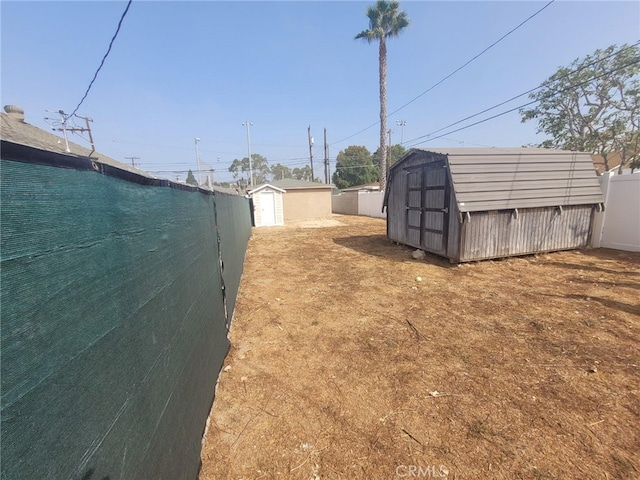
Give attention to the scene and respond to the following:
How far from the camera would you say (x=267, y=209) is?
1869cm

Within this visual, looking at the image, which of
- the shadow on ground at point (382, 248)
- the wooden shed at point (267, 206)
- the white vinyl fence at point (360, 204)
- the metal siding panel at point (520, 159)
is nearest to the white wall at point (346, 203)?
the white vinyl fence at point (360, 204)

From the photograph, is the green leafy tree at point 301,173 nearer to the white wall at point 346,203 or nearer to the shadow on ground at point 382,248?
the white wall at point 346,203

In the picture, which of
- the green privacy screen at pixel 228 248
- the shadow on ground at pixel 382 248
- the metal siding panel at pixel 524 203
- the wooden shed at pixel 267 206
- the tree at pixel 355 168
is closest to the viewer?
the green privacy screen at pixel 228 248

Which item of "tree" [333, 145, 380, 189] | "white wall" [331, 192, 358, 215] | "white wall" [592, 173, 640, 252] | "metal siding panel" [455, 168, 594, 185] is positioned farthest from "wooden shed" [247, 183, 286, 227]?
"tree" [333, 145, 380, 189]

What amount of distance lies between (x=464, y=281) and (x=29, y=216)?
6.21 metres

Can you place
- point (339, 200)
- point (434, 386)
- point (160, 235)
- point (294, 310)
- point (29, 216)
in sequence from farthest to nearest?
point (339, 200) → point (294, 310) → point (434, 386) → point (160, 235) → point (29, 216)

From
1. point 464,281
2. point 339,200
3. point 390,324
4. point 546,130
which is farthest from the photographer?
point 339,200

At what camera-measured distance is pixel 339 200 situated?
26.0m

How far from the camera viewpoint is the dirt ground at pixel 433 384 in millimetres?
1893

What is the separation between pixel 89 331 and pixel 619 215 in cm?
1087

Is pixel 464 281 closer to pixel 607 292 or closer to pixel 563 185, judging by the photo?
pixel 607 292

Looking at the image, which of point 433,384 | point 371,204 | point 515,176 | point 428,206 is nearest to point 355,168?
point 371,204

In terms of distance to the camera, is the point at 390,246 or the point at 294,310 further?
the point at 390,246

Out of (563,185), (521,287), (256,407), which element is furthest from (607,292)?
(256,407)
